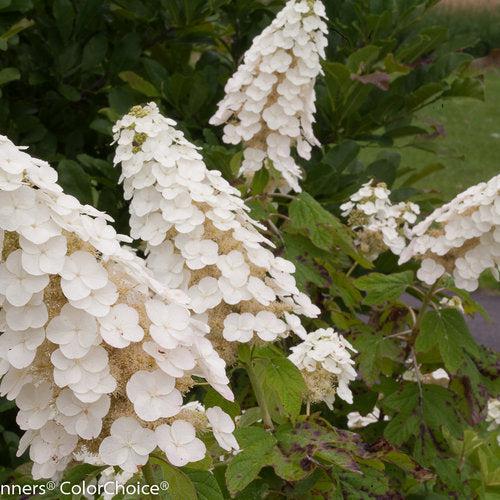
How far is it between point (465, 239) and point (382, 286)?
0.80 ft

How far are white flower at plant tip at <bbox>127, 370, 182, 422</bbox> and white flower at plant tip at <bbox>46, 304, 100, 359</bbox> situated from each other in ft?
0.21

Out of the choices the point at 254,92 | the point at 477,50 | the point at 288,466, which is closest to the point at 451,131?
the point at 477,50

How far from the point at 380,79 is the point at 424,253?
2.17 ft

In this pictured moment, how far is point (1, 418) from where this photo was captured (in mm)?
2691

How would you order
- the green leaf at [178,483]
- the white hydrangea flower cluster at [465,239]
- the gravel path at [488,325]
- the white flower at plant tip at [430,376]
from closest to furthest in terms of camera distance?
the green leaf at [178,483], the white hydrangea flower cluster at [465,239], the white flower at plant tip at [430,376], the gravel path at [488,325]

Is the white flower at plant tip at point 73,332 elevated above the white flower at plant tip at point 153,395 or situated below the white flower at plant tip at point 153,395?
above

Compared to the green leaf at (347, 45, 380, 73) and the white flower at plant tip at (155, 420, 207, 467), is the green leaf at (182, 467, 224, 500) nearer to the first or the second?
the white flower at plant tip at (155, 420, 207, 467)

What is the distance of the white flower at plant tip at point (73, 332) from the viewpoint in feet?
3.03

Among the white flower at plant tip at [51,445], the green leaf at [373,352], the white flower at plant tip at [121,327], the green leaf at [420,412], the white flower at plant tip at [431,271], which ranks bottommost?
the green leaf at [420,412]

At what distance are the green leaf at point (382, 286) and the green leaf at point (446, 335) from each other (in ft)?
0.30

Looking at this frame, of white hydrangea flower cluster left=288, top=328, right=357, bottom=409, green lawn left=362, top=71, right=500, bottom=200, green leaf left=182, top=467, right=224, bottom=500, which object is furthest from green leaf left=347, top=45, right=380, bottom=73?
green lawn left=362, top=71, right=500, bottom=200

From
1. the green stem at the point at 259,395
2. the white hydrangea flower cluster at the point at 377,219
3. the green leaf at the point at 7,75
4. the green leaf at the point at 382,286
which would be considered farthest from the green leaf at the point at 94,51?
the green stem at the point at 259,395

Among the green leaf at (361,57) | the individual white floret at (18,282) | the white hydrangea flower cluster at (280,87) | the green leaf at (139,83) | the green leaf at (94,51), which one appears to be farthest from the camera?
the green leaf at (94,51)

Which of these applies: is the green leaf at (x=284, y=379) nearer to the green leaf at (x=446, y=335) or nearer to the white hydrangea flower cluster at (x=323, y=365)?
the white hydrangea flower cluster at (x=323, y=365)
